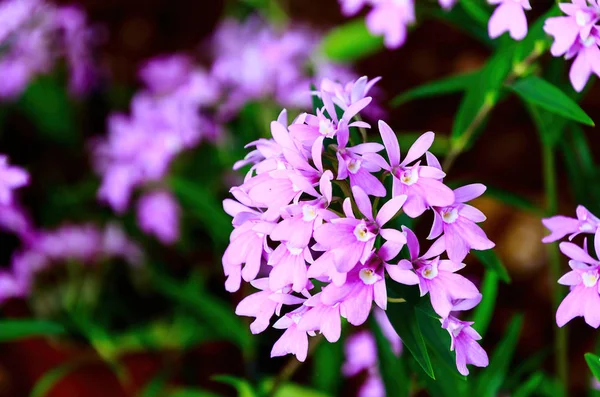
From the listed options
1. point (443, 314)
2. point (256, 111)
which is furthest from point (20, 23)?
point (443, 314)

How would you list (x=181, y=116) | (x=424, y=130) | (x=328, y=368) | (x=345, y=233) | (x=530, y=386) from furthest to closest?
(x=424, y=130)
(x=181, y=116)
(x=328, y=368)
(x=530, y=386)
(x=345, y=233)

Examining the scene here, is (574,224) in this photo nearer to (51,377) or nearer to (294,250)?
(294,250)

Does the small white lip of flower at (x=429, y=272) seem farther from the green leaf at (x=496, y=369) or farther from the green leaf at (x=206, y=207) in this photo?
the green leaf at (x=206, y=207)

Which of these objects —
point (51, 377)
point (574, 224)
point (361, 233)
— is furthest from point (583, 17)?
point (51, 377)

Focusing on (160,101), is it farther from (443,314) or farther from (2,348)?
(443,314)

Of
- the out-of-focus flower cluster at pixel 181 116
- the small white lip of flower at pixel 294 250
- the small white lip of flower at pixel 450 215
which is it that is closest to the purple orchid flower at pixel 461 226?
the small white lip of flower at pixel 450 215
